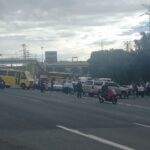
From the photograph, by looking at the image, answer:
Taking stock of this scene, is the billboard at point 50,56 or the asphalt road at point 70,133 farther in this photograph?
the billboard at point 50,56

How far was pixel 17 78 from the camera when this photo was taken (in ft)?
259

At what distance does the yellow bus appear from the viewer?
78938 millimetres

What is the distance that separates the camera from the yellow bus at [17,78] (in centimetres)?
7894

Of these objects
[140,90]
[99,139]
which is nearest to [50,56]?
[140,90]

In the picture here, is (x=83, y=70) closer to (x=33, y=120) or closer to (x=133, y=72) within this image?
(x=133, y=72)

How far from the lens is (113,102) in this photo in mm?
41875

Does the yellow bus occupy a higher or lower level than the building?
lower

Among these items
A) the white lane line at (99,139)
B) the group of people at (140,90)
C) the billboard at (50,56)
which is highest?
the billboard at (50,56)

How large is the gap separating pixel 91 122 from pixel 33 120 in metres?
2.46

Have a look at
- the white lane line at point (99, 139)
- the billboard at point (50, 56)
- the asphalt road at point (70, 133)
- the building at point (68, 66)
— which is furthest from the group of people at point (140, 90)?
the building at point (68, 66)

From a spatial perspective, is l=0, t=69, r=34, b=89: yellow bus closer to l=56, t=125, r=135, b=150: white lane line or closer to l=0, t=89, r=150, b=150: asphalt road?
l=0, t=89, r=150, b=150: asphalt road

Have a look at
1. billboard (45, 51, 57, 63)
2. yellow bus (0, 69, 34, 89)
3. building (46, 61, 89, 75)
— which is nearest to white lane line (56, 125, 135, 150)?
yellow bus (0, 69, 34, 89)

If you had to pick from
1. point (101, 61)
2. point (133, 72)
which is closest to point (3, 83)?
point (133, 72)

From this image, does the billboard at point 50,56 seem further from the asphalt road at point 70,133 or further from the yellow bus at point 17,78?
the asphalt road at point 70,133
